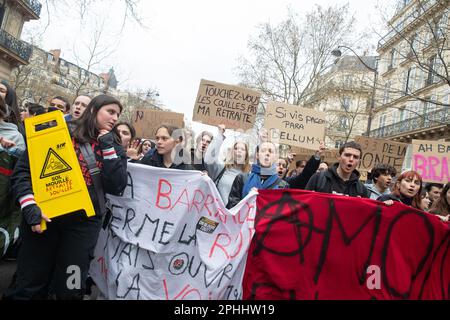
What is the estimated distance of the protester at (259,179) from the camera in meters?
3.82

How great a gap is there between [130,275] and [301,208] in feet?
5.29

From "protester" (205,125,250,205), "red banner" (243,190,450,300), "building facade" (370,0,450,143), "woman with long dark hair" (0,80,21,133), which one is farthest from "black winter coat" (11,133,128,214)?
"building facade" (370,0,450,143)

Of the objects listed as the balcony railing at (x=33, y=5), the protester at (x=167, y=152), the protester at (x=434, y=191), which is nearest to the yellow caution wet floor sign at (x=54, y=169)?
the protester at (x=167, y=152)

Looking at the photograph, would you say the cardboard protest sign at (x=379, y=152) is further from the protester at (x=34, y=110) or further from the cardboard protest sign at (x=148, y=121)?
the protester at (x=34, y=110)

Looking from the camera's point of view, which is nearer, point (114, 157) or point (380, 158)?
point (114, 157)

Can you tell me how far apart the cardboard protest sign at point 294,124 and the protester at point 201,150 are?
4.40 feet

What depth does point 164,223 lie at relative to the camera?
3.34m

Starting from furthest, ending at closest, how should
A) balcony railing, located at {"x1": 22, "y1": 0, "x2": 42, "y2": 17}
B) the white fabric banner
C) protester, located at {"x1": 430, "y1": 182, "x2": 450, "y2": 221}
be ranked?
1. balcony railing, located at {"x1": 22, "y1": 0, "x2": 42, "y2": 17}
2. protester, located at {"x1": 430, "y1": 182, "x2": 450, "y2": 221}
3. the white fabric banner

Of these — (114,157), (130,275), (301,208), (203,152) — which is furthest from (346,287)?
(203,152)

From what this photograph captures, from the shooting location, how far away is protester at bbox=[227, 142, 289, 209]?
382 cm

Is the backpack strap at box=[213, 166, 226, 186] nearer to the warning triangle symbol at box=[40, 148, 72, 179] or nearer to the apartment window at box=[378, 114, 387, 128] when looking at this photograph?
the warning triangle symbol at box=[40, 148, 72, 179]

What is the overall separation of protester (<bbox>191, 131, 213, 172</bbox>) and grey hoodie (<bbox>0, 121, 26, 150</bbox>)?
185 centimetres

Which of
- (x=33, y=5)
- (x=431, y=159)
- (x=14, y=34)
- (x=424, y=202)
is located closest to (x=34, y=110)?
(x=424, y=202)
